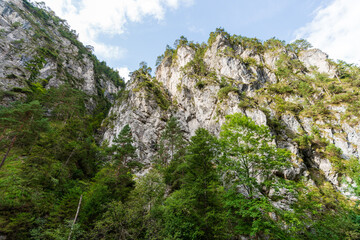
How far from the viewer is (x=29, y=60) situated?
43750mm

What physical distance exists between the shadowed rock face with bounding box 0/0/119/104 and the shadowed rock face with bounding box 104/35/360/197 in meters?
22.2

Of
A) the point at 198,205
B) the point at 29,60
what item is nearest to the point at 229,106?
the point at 198,205

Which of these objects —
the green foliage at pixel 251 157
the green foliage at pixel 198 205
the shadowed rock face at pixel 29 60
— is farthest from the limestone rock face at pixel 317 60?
the shadowed rock face at pixel 29 60

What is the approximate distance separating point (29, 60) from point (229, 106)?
59173 mm

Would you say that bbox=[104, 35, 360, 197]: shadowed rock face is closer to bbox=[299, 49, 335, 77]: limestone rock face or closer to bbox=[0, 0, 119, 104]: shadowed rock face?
bbox=[299, 49, 335, 77]: limestone rock face

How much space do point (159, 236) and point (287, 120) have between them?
33452 millimetres

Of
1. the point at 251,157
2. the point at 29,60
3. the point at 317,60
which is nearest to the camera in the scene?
the point at 251,157

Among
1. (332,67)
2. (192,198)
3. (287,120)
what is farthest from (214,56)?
(192,198)

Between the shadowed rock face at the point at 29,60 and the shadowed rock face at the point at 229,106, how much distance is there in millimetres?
22200

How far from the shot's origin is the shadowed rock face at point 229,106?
27.1 m

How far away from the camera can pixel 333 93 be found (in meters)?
35.2

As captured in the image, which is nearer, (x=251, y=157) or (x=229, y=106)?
(x=251, y=157)

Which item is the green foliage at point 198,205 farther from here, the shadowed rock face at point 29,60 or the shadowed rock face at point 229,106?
the shadowed rock face at point 29,60

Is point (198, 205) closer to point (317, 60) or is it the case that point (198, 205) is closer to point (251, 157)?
point (251, 157)
